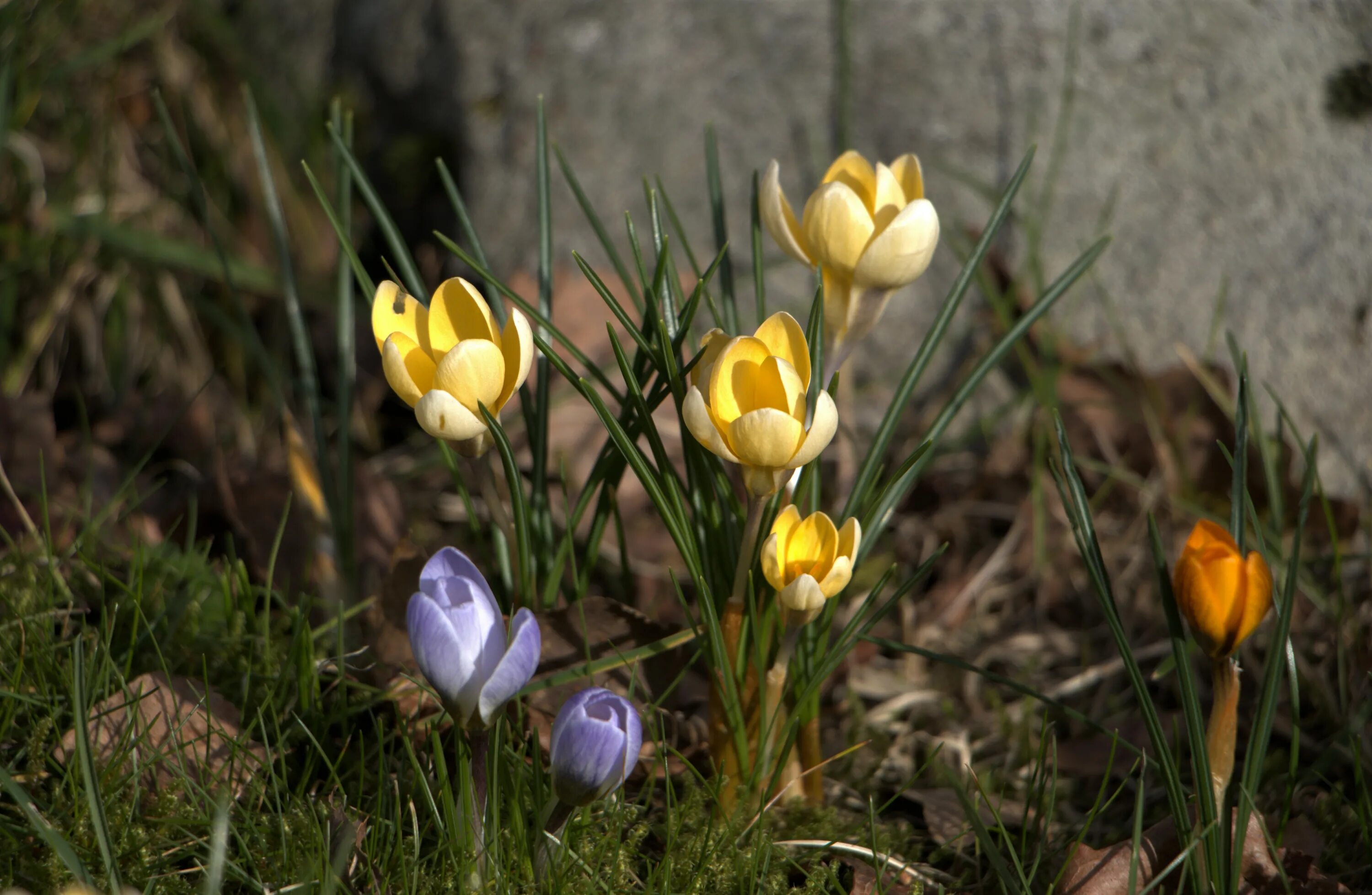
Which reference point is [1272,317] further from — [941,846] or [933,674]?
[941,846]

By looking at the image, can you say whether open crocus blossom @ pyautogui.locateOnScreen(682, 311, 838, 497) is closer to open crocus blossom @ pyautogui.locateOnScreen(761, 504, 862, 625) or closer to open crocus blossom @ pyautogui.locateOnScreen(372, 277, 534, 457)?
open crocus blossom @ pyautogui.locateOnScreen(761, 504, 862, 625)

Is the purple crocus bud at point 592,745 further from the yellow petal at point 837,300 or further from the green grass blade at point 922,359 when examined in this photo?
the yellow petal at point 837,300

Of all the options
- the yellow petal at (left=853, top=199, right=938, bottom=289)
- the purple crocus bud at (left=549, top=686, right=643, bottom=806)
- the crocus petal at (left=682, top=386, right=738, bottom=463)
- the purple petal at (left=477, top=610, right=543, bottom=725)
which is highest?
the yellow petal at (left=853, top=199, right=938, bottom=289)

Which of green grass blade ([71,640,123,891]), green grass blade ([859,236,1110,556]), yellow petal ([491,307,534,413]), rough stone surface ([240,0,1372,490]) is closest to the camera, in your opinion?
green grass blade ([71,640,123,891])

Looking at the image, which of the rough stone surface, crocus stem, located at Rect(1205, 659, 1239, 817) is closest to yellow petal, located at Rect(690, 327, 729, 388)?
crocus stem, located at Rect(1205, 659, 1239, 817)

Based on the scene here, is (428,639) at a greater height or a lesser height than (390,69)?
lesser

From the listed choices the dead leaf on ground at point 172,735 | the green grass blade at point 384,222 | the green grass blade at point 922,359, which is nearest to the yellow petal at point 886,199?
the green grass blade at point 922,359

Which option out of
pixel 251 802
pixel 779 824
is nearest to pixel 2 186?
pixel 251 802
